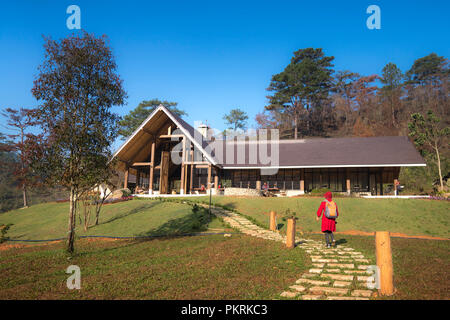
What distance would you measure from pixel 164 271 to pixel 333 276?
392cm

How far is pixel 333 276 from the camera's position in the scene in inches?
251

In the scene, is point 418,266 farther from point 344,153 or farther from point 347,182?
point 344,153

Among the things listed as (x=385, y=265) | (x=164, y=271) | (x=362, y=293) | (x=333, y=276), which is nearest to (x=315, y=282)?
(x=333, y=276)

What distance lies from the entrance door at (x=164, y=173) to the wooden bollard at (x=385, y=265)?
904 inches

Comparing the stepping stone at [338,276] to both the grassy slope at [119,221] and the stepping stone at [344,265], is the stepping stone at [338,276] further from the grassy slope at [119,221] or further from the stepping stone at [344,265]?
the grassy slope at [119,221]

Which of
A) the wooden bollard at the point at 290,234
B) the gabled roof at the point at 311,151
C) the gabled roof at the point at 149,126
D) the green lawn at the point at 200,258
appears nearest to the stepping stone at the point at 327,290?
the green lawn at the point at 200,258

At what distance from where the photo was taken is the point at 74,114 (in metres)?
9.93

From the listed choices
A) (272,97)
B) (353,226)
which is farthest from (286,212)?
(272,97)

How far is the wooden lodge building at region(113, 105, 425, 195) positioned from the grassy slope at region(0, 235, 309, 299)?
14126mm

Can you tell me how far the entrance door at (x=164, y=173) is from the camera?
26.9 metres

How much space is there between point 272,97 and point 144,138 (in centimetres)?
3037

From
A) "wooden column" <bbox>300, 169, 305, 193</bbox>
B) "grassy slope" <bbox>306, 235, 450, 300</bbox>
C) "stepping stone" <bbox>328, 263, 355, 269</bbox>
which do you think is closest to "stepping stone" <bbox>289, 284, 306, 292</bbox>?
"grassy slope" <bbox>306, 235, 450, 300</bbox>

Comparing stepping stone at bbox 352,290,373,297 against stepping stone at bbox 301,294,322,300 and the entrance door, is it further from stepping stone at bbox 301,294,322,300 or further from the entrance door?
the entrance door
